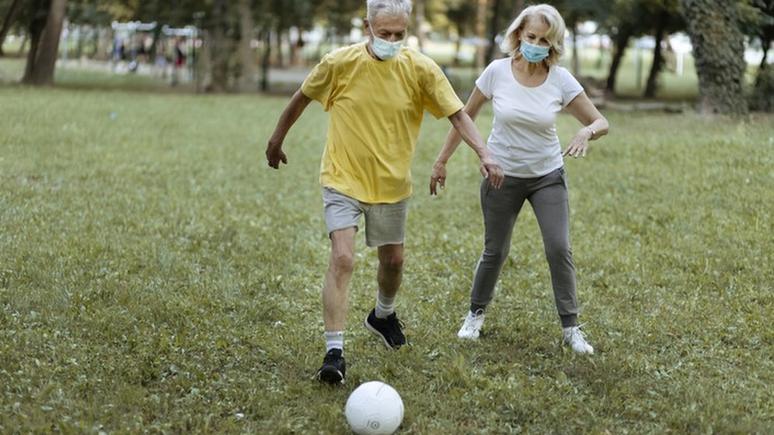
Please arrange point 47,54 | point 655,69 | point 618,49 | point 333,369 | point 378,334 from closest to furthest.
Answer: point 333,369
point 378,334
point 47,54
point 618,49
point 655,69

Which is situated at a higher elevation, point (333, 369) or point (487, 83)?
point (487, 83)

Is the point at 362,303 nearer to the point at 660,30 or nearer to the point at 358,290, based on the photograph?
the point at 358,290

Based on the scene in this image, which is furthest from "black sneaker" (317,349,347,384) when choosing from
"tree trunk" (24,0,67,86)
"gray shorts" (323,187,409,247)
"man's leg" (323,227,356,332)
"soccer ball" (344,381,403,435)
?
"tree trunk" (24,0,67,86)

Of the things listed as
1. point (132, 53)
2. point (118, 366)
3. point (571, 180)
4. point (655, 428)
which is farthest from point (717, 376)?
point (132, 53)

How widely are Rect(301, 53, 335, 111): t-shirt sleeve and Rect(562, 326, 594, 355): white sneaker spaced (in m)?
1.99

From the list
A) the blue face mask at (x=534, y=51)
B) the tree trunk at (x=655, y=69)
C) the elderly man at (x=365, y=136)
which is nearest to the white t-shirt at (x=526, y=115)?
the blue face mask at (x=534, y=51)

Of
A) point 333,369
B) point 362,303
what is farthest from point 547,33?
point 362,303

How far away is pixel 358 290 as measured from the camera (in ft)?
24.9

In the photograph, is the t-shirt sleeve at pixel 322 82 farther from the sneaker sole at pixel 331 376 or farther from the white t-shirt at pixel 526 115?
the sneaker sole at pixel 331 376

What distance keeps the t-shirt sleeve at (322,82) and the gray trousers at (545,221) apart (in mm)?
1166

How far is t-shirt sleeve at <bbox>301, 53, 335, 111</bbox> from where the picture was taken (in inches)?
205

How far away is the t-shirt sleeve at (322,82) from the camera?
17.1ft

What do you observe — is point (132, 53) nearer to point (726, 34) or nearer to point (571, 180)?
point (726, 34)

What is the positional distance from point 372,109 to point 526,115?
0.95m
